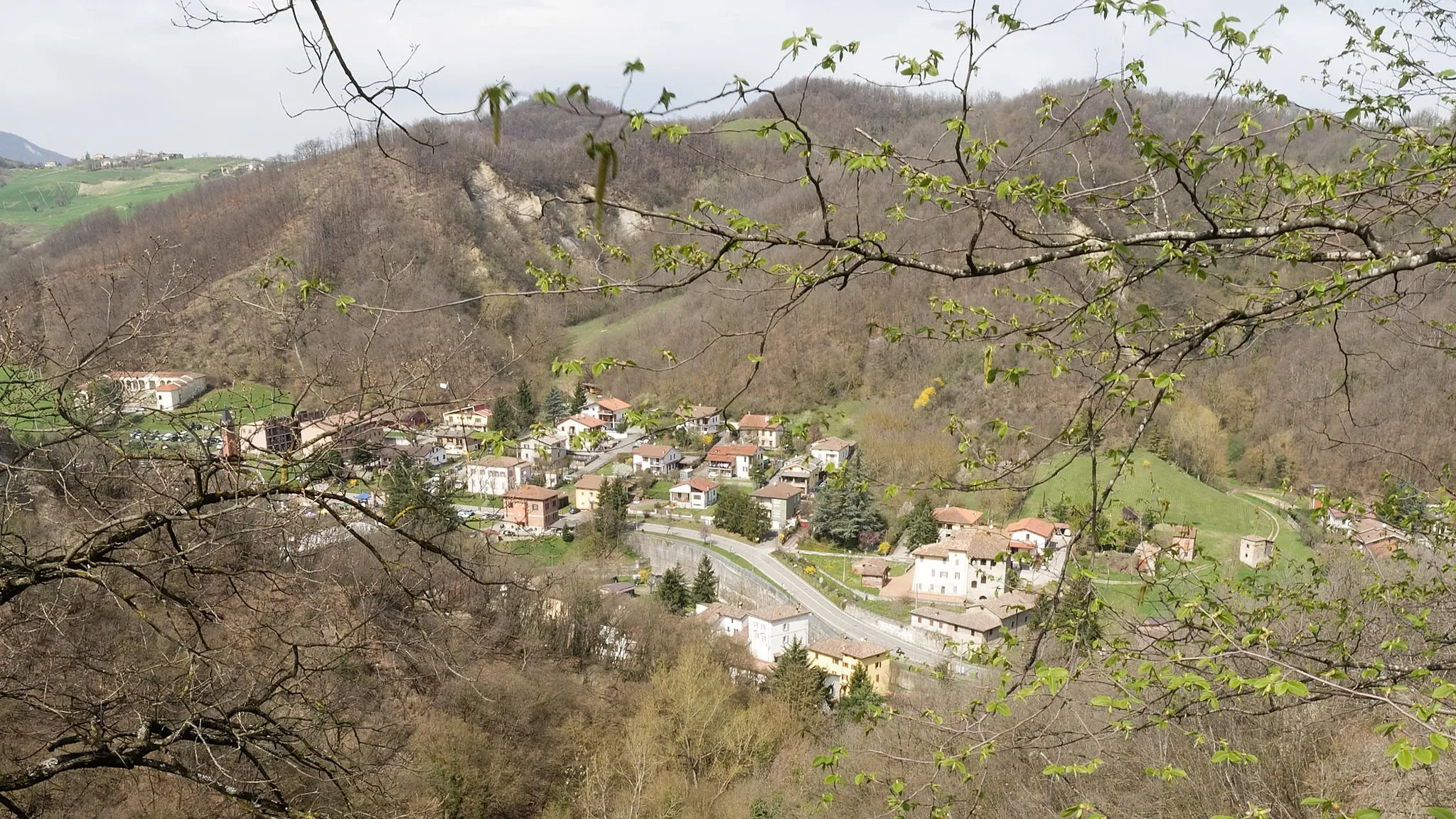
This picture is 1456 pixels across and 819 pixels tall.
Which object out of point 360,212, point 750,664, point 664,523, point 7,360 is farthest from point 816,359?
point 7,360

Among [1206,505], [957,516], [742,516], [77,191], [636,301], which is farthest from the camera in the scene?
[77,191]

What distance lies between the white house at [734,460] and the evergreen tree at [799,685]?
18.2 metres

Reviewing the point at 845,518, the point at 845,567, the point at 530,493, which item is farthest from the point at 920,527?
the point at 530,493

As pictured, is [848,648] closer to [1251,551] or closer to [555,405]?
[1251,551]

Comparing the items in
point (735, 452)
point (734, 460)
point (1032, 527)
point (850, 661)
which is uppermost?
point (1032, 527)

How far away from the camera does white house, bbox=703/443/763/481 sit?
37344 mm

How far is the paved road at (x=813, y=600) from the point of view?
2227 cm

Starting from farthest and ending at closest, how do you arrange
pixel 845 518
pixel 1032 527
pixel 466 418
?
pixel 845 518, pixel 1032 527, pixel 466 418

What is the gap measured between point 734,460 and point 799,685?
66.8ft

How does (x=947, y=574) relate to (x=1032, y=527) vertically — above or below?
below

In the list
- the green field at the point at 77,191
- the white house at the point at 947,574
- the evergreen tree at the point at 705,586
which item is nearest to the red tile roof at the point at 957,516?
the white house at the point at 947,574

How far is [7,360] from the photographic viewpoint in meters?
3.23

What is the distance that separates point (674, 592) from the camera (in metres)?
25.0

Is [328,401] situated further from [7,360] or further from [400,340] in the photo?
[7,360]
